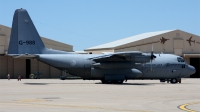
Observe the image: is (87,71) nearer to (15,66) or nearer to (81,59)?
(81,59)

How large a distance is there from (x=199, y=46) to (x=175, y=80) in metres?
37.9

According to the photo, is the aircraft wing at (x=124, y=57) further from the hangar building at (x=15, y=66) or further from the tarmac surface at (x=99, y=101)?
the hangar building at (x=15, y=66)

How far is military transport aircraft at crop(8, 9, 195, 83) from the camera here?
45000 mm

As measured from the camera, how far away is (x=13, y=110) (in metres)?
17.0

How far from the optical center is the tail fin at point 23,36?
45.1 metres

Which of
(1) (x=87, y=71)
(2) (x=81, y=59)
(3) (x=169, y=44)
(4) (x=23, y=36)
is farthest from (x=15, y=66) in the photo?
(1) (x=87, y=71)

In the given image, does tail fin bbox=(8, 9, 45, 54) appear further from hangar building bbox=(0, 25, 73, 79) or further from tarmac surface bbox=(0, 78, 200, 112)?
hangar building bbox=(0, 25, 73, 79)

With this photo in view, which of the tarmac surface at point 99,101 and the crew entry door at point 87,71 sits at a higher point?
the crew entry door at point 87,71

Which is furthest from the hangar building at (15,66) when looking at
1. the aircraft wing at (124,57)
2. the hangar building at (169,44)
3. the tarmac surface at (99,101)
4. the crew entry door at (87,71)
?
the tarmac surface at (99,101)

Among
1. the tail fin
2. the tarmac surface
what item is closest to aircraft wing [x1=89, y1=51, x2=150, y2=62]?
the tail fin

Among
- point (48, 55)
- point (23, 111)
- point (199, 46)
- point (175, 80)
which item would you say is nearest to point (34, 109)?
point (23, 111)

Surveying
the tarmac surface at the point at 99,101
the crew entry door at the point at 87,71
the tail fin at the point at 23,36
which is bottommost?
the tarmac surface at the point at 99,101

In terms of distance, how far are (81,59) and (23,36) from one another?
736cm

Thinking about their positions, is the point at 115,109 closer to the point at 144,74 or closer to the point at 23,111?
the point at 23,111
